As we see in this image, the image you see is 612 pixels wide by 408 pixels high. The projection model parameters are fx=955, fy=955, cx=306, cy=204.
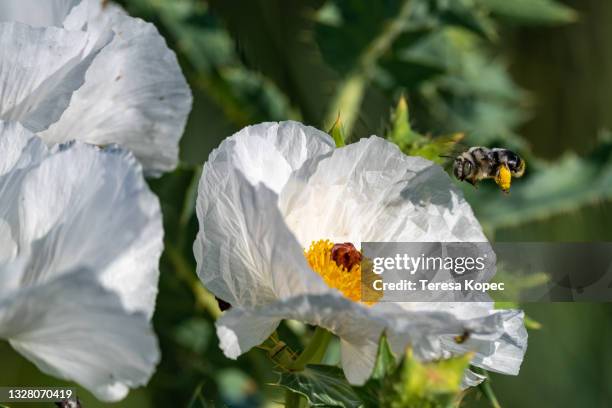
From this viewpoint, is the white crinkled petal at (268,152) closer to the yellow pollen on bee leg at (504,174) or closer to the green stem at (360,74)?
the yellow pollen on bee leg at (504,174)

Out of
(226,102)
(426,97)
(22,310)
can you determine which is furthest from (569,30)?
(22,310)

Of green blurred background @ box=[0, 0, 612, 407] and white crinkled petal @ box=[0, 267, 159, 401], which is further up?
white crinkled petal @ box=[0, 267, 159, 401]

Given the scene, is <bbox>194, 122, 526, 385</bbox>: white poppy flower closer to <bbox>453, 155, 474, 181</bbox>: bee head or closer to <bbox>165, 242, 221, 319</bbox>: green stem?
<bbox>453, 155, 474, 181</bbox>: bee head

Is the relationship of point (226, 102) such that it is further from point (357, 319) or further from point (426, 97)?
point (357, 319)

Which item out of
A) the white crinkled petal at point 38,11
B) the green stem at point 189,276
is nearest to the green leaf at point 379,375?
the white crinkled petal at point 38,11

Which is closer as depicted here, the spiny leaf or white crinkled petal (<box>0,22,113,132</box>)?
white crinkled petal (<box>0,22,113,132</box>)

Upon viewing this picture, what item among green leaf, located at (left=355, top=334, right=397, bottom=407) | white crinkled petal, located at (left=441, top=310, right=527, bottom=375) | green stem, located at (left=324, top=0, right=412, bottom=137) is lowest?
green stem, located at (left=324, top=0, right=412, bottom=137)

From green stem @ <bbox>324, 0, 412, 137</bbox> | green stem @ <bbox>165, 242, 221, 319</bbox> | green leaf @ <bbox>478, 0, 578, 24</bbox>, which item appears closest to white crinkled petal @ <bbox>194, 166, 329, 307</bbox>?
green stem @ <bbox>165, 242, 221, 319</bbox>

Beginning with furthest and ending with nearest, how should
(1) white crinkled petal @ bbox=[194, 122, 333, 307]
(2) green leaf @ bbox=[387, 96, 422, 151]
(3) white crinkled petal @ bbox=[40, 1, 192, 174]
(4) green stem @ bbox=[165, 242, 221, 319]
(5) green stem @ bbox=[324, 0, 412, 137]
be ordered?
(5) green stem @ bbox=[324, 0, 412, 137] → (4) green stem @ bbox=[165, 242, 221, 319] → (2) green leaf @ bbox=[387, 96, 422, 151] → (3) white crinkled petal @ bbox=[40, 1, 192, 174] → (1) white crinkled petal @ bbox=[194, 122, 333, 307]
